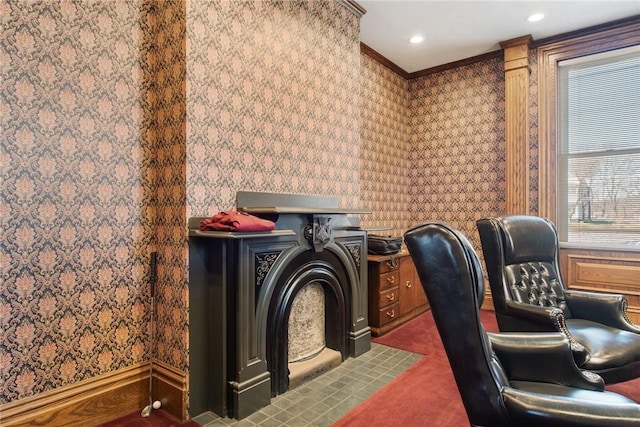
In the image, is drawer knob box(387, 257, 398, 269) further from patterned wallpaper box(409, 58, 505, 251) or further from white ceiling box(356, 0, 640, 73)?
white ceiling box(356, 0, 640, 73)

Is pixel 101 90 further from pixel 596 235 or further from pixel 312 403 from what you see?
pixel 596 235

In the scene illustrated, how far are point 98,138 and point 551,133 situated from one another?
4431 mm

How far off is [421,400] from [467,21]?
11.8 ft

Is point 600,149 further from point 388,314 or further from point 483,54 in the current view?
point 388,314

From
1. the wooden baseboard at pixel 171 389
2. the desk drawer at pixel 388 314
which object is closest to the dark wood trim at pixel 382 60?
the desk drawer at pixel 388 314

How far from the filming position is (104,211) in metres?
2.11

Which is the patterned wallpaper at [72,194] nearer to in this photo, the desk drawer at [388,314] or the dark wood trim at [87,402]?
the dark wood trim at [87,402]

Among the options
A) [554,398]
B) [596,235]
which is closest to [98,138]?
[554,398]

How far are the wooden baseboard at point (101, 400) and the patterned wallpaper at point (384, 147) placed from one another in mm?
2625

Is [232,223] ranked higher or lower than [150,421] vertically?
higher

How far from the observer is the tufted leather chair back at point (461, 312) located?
1.22 meters

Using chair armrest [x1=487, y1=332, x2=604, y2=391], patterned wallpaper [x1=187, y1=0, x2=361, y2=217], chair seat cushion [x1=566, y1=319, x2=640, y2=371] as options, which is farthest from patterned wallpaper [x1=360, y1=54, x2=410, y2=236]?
chair armrest [x1=487, y1=332, x2=604, y2=391]

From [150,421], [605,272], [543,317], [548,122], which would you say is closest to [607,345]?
[543,317]

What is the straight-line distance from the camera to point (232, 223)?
1985 millimetres
